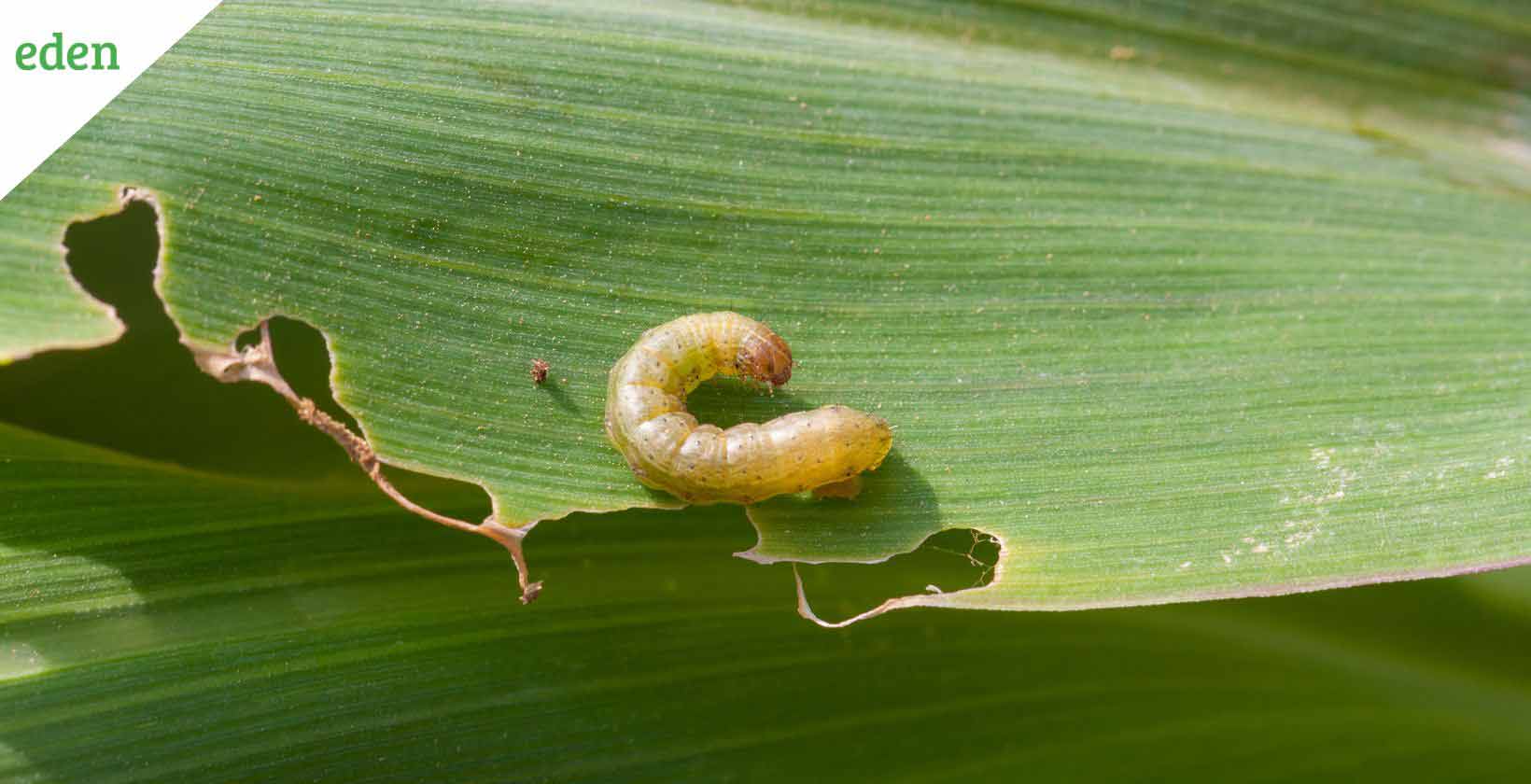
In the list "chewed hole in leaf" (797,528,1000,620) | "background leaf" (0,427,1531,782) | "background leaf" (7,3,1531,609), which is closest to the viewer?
"background leaf" (0,427,1531,782)

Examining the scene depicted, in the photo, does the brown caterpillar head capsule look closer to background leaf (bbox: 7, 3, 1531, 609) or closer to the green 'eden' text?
background leaf (bbox: 7, 3, 1531, 609)

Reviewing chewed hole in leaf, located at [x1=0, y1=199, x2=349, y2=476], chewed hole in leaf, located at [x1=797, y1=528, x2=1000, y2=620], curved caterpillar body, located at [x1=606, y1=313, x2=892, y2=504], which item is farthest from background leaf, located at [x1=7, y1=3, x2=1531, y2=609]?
chewed hole in leaf, located at [x1=0, y1=199, x2=349, y2=476]

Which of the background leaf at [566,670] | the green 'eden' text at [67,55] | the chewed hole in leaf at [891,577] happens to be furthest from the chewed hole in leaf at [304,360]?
the chewed hole in leaf at [891,577]

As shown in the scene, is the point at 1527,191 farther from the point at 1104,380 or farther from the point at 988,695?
the point at 988,695

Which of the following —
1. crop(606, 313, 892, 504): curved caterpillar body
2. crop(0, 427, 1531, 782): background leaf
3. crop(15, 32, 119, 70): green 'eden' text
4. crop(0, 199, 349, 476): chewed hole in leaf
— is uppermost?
crop(15, 32, 119, 70): green 'eden' text

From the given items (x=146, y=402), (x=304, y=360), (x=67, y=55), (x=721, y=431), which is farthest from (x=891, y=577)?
(x=67, y=55)

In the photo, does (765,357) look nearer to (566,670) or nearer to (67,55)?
(566,670)

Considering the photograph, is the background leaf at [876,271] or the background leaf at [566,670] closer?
the background leaf at [566,670]

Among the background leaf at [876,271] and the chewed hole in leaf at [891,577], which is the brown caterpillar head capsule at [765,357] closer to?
the background leaf at [876,271]
